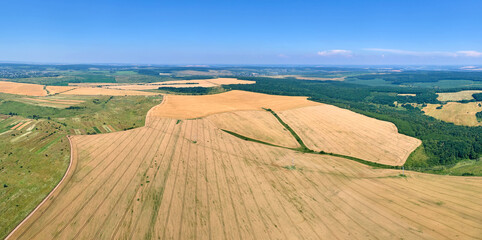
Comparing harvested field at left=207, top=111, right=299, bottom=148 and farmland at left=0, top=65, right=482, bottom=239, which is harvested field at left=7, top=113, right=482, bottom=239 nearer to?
farmland at left=0, top=65, right=482, bottom=239

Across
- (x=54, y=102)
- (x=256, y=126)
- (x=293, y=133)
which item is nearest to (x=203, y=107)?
(x=256, y=126)

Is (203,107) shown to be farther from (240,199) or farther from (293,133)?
(240,199)

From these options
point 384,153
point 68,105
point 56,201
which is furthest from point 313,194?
point 68,105

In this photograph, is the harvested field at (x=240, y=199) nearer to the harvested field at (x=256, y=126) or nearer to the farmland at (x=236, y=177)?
the farmland at (x=236, y=177)

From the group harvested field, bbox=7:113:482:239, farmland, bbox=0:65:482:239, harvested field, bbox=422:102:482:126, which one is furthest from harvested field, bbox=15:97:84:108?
harvested field, bbox=422:102:482:126

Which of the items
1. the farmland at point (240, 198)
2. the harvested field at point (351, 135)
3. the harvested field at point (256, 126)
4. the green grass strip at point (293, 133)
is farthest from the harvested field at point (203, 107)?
the farmland at point (240, 198)

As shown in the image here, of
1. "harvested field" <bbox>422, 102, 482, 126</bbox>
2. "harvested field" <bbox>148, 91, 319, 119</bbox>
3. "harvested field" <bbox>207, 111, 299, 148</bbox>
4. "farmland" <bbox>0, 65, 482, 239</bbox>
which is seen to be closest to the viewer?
"farmland" <bbox>0, 65, 482, 239</bbox>
